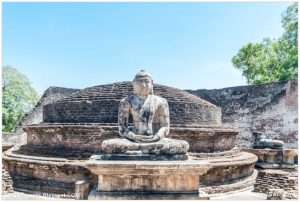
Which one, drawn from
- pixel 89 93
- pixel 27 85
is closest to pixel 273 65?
pixel 89 93

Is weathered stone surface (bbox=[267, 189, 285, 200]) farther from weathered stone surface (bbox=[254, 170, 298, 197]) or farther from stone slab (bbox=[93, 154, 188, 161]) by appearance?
stone slab (bbox=[93, 154, 188, 161])

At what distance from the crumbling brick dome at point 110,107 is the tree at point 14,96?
1426 centimetres

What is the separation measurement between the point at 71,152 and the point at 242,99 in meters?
12.1

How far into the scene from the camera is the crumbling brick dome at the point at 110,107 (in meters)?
8.77

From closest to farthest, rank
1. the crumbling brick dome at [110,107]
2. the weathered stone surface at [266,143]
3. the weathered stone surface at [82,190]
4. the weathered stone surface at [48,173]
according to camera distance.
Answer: the weathered stone surface at [82,190]
the weathered stone surface at [48,173]
the crumbling brick dome at [110,107]
the weathered stone surface at [266,143]

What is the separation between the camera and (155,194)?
350 centimetres

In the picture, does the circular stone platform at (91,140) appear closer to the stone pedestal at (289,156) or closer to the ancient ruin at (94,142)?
the ancient ruin at (94,142)

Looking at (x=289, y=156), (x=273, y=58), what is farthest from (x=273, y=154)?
(x=273, y=58)

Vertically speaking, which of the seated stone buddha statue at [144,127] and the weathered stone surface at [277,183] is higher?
the seated stone buddha statue at [144,127]

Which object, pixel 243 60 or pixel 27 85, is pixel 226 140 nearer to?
pixel 243 60

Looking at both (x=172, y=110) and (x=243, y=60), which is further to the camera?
(x=243, y=60)

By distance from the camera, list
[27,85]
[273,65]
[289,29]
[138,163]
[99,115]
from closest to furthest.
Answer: [138,163] → [99,115] → [289,29] → [273,65] → [27,85]

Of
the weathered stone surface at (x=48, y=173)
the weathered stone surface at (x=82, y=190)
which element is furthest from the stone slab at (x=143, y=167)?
the weathered stone surface at (x=48, y=173)

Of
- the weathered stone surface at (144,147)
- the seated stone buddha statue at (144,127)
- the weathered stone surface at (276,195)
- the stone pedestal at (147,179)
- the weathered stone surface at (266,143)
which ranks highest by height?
the seated stone buddha statue at (144,127)
